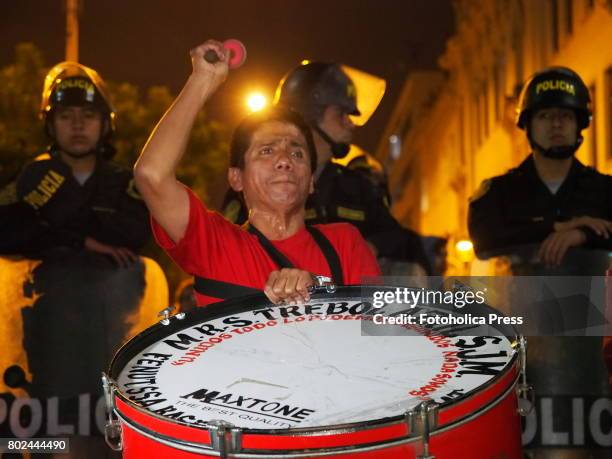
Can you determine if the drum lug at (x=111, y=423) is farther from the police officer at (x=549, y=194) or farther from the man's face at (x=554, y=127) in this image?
the man's face at (x=554, y=127)

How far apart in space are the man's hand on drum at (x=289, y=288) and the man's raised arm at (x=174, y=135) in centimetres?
53

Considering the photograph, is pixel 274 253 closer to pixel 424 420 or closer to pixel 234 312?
pixel 234 312

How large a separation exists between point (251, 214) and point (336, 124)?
120 inches

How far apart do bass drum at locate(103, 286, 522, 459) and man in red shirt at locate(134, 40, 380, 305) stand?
8.6 inches

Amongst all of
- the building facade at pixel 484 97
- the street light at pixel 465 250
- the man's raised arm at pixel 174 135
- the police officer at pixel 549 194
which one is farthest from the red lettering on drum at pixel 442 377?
the building facade at pixel 484 97

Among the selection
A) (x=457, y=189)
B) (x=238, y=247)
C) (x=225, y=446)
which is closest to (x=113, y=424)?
(x=225, y=446)

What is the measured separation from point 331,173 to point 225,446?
404 centimetres

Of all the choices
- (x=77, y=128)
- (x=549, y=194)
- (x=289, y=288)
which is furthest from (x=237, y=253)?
(x=77, y=128)

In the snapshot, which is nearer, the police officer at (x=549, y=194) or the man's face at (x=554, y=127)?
the police officer at (x=549, y=194)

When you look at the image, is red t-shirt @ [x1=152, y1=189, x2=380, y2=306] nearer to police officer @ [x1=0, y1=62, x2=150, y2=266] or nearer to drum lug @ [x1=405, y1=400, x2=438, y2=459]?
drum lug @ [x1=405, y1=400, x2=438, y2=459]

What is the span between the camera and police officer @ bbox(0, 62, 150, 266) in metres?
5.90

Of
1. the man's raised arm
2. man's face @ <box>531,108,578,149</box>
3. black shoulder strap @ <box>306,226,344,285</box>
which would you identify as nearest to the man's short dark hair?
black shoulder strap @ <box>306,226,344,285</box>

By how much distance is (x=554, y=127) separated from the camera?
6.14 m

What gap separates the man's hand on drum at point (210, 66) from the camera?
3.53 metres
